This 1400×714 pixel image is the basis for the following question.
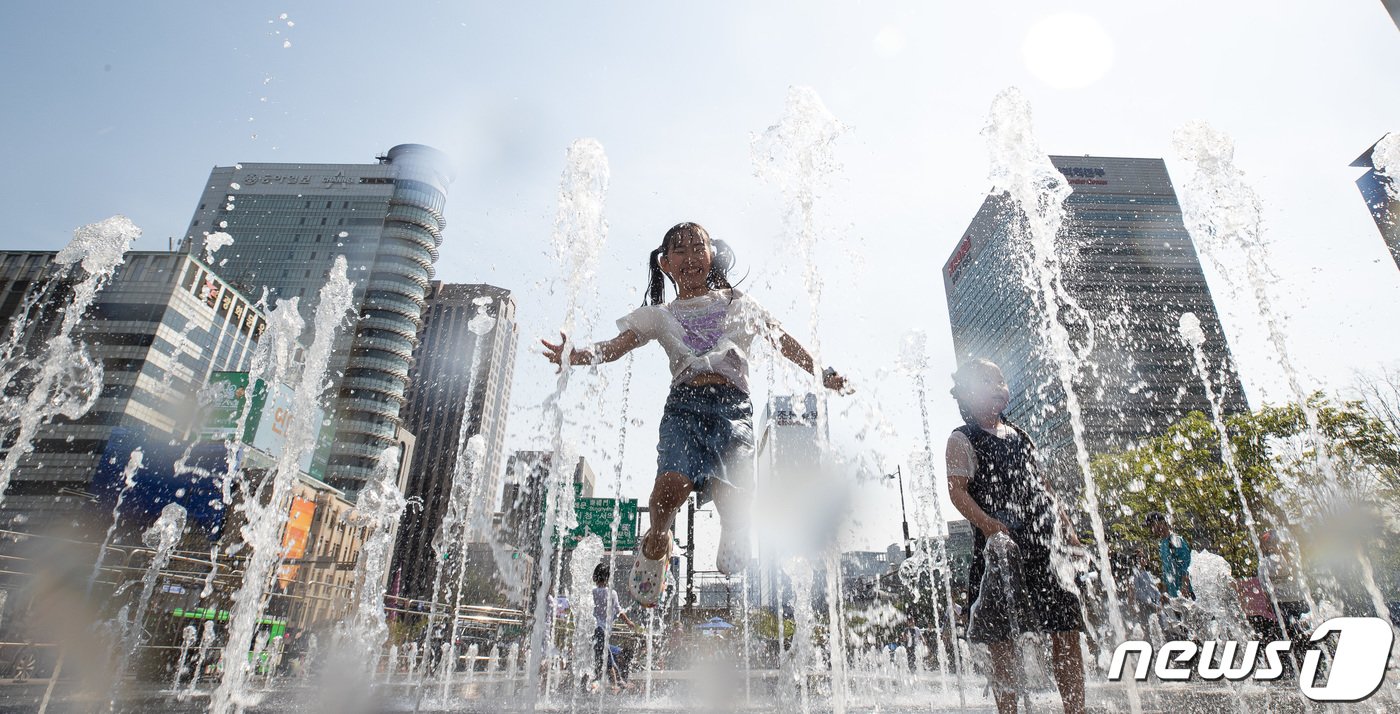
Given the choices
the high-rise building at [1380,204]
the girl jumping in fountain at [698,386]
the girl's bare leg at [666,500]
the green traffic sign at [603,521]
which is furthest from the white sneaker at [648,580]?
the high-rise building at [1380,204]

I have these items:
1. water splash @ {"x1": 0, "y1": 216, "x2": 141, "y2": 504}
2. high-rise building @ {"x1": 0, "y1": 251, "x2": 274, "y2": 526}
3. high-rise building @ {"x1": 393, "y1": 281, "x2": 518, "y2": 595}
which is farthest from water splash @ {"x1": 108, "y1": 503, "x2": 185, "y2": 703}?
high-rise building @ {"x1": 393, "y1": 281, "x2": 518, "y2": 595}

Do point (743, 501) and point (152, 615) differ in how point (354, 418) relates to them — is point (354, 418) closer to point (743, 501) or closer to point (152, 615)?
point (152, 615)

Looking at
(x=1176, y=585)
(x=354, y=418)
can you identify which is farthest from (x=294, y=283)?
(x=1176, y=585)

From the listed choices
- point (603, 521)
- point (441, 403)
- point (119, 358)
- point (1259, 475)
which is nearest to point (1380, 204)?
point (1259, 475)

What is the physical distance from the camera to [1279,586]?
10.6 metres

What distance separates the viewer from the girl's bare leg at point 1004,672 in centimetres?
273

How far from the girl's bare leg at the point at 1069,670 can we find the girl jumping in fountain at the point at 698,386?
4.59 feet

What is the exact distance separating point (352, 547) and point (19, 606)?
61.4 metres

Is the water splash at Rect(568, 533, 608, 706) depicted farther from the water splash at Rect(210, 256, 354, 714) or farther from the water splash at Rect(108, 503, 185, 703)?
the water splash at Rect(108, 503, 185, 703)

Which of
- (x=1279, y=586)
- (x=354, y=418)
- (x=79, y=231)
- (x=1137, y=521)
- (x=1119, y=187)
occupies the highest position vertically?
(x=1119, y=187)

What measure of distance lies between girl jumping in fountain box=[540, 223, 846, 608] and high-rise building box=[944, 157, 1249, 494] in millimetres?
44812

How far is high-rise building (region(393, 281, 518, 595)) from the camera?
314 feet

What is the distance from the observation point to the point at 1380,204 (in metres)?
32.4

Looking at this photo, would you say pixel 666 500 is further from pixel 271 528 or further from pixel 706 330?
pixel 271 528
